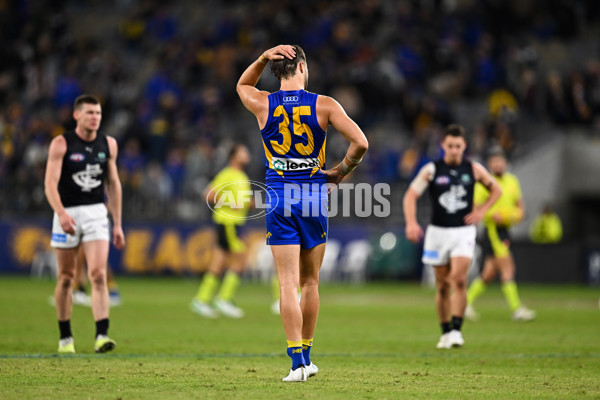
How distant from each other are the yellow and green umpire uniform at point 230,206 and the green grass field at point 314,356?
1415 mm

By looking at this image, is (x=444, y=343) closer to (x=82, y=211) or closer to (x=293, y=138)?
(x=293, y=138)

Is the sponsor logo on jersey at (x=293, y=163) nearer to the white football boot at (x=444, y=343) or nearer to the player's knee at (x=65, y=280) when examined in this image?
the player's knee at (x=65, y=280)

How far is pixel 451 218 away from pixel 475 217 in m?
0.32

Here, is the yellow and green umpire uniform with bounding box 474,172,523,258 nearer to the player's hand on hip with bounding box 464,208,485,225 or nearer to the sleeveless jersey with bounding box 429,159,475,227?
the sleeveless jersey with bounding box 429,159,475,227

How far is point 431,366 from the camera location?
9938 millimetres

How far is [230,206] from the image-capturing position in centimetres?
1814

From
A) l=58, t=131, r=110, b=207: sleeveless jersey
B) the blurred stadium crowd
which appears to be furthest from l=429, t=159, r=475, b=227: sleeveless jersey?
the blurred stadium crowd

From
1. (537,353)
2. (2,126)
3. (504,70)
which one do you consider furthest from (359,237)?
(537,353)

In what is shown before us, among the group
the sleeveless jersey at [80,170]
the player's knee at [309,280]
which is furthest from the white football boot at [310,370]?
the sleeveless jersey at [80,170]

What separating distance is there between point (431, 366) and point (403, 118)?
760 inches

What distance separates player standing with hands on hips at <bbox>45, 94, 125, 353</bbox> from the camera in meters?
10.7

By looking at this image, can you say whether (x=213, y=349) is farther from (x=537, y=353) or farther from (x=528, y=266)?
(x=528, y=266)

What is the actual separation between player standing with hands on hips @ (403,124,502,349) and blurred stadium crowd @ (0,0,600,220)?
13.6 meters

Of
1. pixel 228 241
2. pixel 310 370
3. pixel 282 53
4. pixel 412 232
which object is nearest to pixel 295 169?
pixel 282 53
